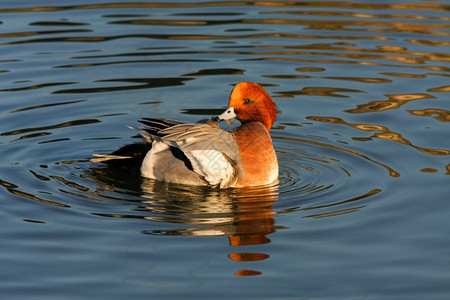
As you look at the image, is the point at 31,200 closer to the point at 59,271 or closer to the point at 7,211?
the point at 7,211

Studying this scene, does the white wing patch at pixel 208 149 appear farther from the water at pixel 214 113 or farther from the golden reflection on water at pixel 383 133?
the golden reflection on water at pixel 383 133

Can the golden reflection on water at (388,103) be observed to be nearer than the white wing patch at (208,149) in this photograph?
No

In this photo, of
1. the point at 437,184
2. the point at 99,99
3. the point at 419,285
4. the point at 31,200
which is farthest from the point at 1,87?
the point at 419,285

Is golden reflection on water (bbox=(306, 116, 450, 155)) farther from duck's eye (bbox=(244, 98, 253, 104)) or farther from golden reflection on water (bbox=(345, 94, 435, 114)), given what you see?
duck's eye (bbox=(244, 98, 253, 104))

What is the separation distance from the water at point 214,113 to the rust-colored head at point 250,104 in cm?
67

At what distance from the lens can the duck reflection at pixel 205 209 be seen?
22.2 feet

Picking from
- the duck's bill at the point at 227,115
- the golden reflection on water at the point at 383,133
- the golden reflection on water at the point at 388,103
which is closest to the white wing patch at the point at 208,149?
the duck's bill at the point at 227,115

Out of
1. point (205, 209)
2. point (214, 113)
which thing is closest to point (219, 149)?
point (205, 209)

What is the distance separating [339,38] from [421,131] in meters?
3.45

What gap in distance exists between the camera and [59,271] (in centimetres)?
607

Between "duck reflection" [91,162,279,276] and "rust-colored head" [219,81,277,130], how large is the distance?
0.67 meters

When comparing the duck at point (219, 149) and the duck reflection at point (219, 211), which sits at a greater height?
the duck at point (219, 149)

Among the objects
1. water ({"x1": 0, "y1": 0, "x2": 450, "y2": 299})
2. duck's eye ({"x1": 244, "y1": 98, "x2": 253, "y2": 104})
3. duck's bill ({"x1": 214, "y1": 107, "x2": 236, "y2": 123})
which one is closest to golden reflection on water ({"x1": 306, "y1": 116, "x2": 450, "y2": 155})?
water ({"x1": 0, "y1": 0, "x2": 450, "y2": 299})

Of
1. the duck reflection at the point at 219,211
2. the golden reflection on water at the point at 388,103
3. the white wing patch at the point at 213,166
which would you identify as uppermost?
the golden reflection on water at the point at 388,103
